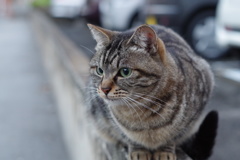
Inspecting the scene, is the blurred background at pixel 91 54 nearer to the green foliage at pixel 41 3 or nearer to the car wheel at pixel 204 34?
the car wheel at pixel 204 34

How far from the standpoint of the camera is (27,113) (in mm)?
6277

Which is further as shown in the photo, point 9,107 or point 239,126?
point 9,107

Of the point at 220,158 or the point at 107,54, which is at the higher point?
the point at 107,54

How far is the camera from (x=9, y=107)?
21.7 ft

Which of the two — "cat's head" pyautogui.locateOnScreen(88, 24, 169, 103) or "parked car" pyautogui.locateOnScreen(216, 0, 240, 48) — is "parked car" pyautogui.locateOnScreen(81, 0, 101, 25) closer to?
"parked car" pyautogui.locateOnScreen(216, 0, 240, 48)

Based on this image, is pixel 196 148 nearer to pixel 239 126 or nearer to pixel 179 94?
pixel 179 94

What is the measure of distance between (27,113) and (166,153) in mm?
4160

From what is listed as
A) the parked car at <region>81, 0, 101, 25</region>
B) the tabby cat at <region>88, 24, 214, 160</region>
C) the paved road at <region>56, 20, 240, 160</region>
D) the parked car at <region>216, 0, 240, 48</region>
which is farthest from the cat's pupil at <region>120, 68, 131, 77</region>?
the parked car at <region>81, 0, 101, 25</region>

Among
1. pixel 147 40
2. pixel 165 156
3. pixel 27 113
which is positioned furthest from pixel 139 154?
pixel 27 113

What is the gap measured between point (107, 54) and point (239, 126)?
276cm

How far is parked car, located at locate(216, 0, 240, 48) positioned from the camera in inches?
252

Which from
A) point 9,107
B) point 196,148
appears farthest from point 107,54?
point 9,107

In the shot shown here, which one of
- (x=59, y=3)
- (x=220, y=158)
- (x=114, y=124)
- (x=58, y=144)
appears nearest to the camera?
(x=114, y=124)

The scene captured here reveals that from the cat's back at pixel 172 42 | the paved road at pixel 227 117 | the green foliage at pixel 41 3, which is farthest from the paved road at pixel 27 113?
the green foliage at pixel 41 3
